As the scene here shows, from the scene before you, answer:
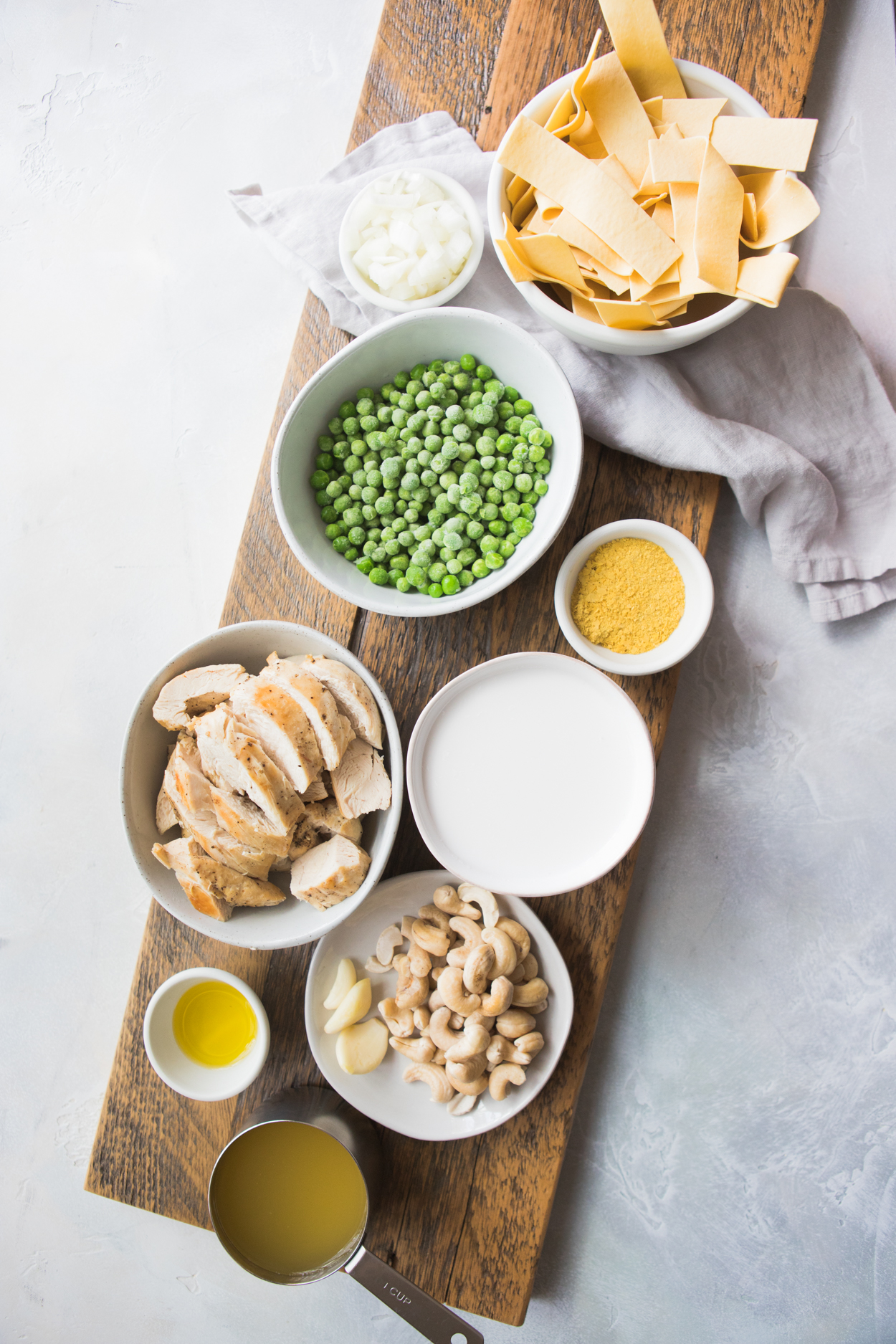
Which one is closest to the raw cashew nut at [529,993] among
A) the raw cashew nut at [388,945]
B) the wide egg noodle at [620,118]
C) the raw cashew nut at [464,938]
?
the raw cashew nut at [464,938]

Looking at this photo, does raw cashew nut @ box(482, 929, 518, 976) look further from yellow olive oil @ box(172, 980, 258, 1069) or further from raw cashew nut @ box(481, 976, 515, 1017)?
yellow olive oil @ box(172, 980, 258, 1069)

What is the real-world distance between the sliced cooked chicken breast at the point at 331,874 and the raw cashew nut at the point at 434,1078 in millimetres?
363

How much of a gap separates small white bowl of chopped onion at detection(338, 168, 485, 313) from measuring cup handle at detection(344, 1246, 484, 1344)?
1.58 meters

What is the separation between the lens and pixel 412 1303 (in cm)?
128

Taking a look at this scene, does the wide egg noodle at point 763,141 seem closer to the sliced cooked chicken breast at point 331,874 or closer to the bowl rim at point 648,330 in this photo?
the bowl rim at point 648,330

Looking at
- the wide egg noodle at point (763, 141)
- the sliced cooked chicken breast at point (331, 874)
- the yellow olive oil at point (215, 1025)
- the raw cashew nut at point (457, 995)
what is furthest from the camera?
the yellow olive oil at point (215, 1025)

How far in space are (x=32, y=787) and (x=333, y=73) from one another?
1.83m

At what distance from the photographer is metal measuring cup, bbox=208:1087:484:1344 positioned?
1.28 meters

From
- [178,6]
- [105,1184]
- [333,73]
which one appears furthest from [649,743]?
[178,6]

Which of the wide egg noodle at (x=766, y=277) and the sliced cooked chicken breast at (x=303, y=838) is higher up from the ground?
the wide egg noodle at (x=766, y=277)

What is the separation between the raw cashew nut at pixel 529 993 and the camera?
1.37 m

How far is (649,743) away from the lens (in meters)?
1.28

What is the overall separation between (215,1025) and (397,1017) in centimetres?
37

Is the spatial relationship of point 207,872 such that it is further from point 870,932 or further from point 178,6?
point 178,6
